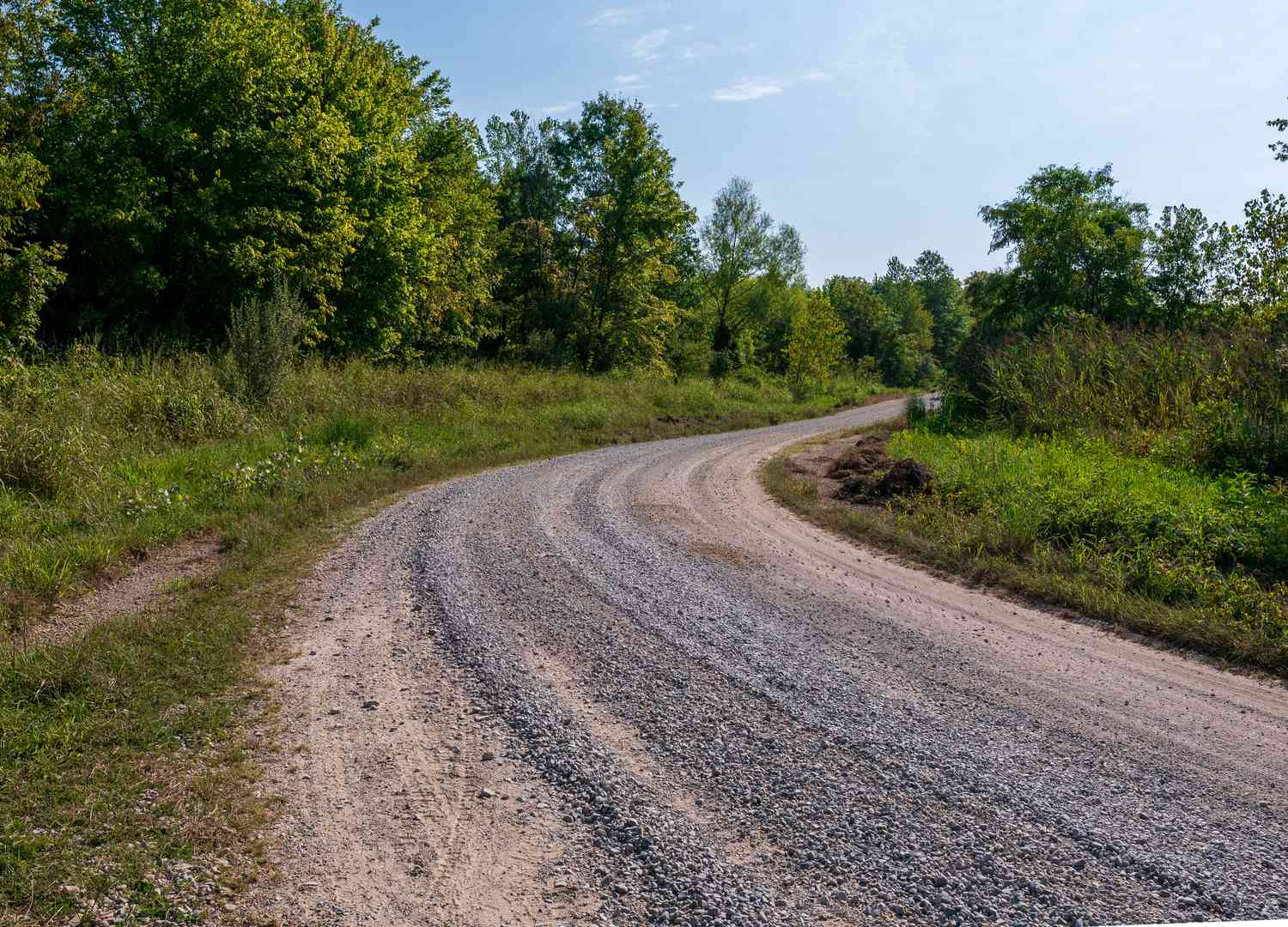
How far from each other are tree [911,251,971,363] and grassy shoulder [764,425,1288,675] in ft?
253

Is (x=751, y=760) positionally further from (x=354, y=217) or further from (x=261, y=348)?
(x=354, y=217)

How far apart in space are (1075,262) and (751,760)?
28.1 meters

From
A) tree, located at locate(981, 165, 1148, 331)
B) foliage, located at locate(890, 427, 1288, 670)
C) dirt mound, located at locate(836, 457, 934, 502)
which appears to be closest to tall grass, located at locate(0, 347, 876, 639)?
dirt mound, located at locate(836, 457, 934, 502)

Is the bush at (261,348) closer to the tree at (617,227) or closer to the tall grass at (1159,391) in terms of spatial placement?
the tall grass at (1159,391)

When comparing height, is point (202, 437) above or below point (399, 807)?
above

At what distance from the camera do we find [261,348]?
46.9 feet

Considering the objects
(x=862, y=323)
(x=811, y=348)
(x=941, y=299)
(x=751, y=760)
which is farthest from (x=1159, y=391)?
(x=941, y=299)

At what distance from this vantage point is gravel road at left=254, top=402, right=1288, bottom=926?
2904mm

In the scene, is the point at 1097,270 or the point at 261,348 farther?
the point at 1097,270

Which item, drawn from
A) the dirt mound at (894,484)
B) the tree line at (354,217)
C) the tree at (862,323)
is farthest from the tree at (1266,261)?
the tree at (862,323)

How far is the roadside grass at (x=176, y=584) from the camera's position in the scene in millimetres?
3049

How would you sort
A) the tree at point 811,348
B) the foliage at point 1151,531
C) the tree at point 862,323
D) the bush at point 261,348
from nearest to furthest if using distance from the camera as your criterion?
1. the foliage at point 1151,531
2. the bush at point 261,348
3. the tree at point 811,348
4. the tree at point 862,323

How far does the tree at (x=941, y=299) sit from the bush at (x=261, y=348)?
255 feet

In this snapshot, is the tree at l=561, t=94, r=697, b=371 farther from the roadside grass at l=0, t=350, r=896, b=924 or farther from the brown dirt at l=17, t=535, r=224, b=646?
the brown dirt at l=17, t=535, r=224, b=646
